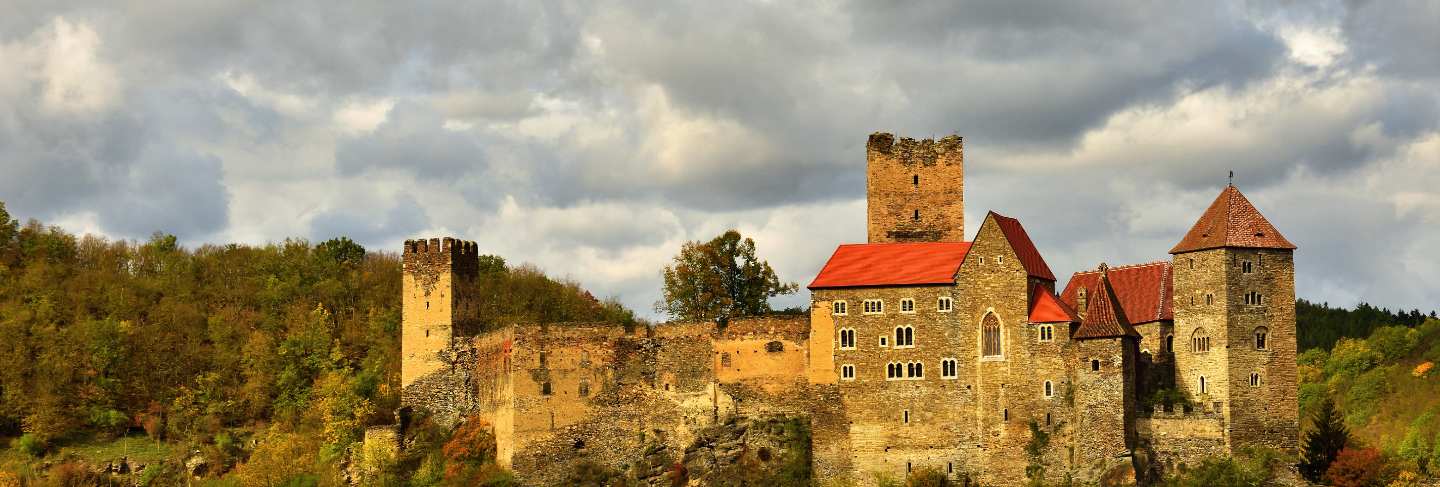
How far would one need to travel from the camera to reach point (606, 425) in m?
74.8

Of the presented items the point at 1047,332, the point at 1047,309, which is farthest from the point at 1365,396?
the point at 1047,332

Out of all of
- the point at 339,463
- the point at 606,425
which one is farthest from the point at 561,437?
the point at 339,463

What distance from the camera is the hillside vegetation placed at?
8369 centimetres

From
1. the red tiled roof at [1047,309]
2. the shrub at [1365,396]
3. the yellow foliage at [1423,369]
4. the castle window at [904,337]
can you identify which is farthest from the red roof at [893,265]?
the yellow foliage at [1423,369]

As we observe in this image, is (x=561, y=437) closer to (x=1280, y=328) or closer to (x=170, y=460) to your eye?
(x=170, y=460)

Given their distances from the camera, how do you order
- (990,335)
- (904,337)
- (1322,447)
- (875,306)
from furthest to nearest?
(875,306)
(1322,447)
(904,337)
(990,335)

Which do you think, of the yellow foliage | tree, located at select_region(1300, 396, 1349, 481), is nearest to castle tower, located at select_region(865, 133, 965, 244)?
tree, located at select_region(1300, 396, 1349, 481)

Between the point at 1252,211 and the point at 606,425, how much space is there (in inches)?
1048

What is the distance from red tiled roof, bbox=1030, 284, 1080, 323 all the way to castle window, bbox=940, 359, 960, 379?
3391 mm

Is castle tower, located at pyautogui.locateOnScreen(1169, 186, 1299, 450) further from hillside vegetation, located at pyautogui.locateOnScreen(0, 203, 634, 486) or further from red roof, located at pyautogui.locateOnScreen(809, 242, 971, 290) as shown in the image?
hillside vegetation, located at pyautogui.locateOnScreen(0, 203, 634, 486)

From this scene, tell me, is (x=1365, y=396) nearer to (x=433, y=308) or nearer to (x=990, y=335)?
(x=990, y=335)

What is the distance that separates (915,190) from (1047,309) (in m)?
12.2

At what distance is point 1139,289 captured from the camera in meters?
73.4

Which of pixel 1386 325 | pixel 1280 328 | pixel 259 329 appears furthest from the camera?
pixel 1386 325
